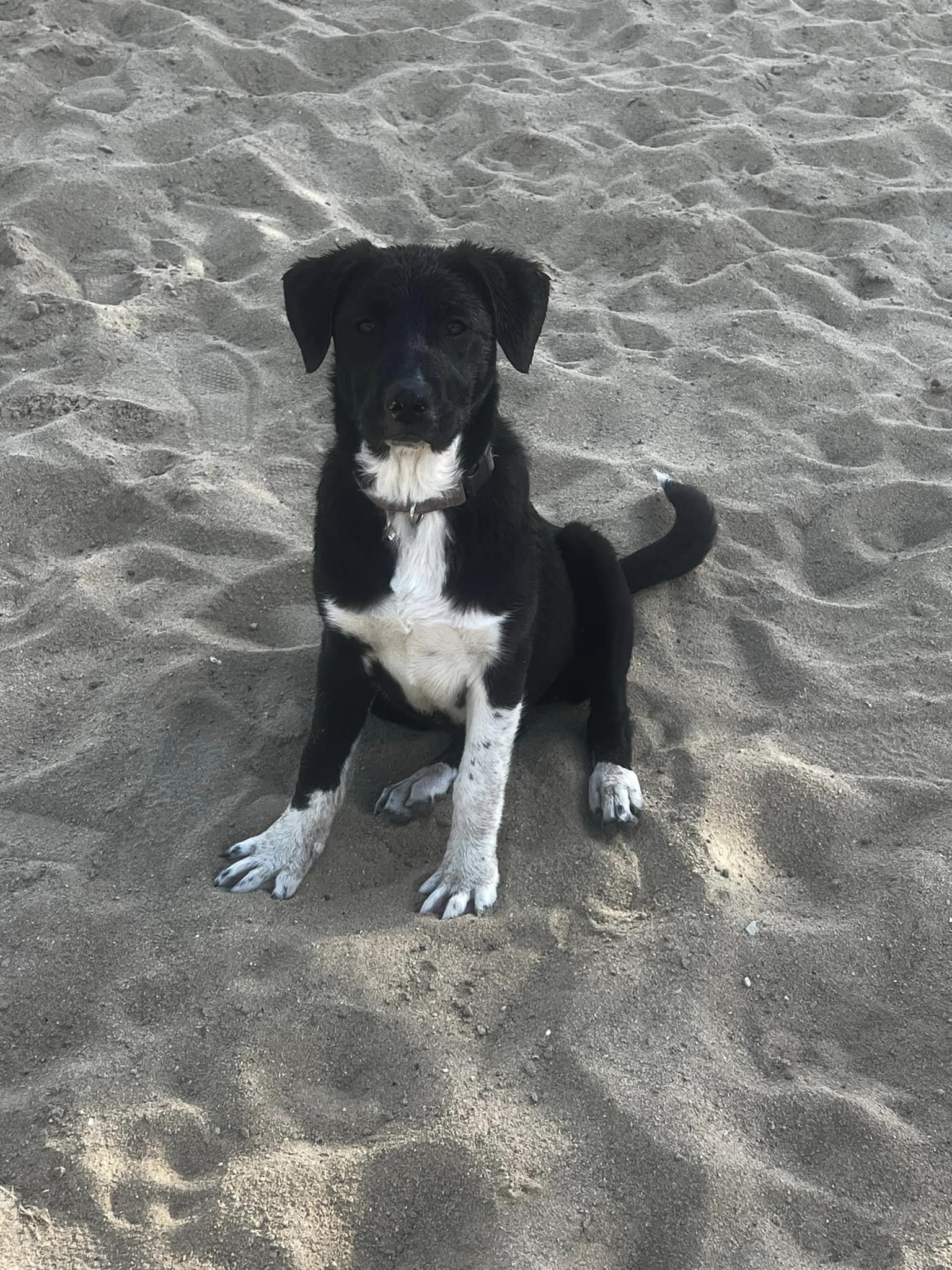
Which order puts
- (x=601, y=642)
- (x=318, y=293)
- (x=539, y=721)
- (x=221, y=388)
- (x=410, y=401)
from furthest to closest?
(x=221, y=388)
(x=539, y=721)
(x=601, y=642)
(x=318, y=293)
(x=410, y=401)

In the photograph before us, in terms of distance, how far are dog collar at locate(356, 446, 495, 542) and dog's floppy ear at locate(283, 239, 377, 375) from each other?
1.19 ft

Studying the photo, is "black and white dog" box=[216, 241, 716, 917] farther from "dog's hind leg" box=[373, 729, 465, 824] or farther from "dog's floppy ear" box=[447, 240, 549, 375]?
"dog's hind leg" box=[373, 729, 465, 824]

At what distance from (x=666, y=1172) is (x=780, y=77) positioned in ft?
21.7

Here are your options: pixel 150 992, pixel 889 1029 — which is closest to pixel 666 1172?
pixel 889 1029

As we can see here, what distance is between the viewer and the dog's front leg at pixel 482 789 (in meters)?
2.90

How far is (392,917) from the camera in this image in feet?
9.32

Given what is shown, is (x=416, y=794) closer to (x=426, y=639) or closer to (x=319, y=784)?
(x=319, y=784)

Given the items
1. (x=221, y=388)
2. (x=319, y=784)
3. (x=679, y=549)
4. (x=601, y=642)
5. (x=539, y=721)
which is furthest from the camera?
(x=221, y=388)

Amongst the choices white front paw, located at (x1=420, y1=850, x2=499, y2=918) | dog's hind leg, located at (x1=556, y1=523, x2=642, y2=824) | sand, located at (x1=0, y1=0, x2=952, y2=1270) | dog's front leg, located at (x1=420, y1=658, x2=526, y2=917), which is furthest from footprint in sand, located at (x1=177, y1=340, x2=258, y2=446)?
white front paw, located at (x1=420, y1=850, x2=499, y2=918)

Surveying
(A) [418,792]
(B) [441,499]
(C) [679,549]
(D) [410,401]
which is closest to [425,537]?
(B) [441,499]

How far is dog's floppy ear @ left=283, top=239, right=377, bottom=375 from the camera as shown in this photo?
9.32 feet

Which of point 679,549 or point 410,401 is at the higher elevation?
point 410,401

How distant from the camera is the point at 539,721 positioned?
361 cm

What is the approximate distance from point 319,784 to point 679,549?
Result: 1.51 meters
